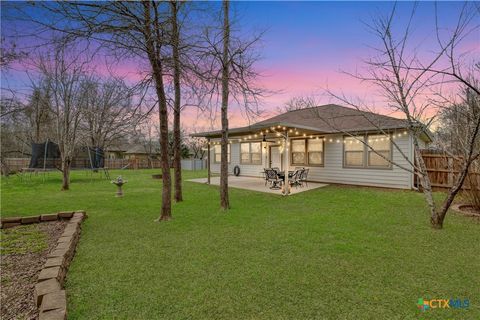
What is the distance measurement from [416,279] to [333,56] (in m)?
7.99

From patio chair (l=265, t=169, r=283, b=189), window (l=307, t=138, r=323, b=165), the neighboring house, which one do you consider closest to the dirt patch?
the neighboring house

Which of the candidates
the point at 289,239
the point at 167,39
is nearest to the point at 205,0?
the point at 167,39

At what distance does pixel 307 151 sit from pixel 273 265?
9.71m

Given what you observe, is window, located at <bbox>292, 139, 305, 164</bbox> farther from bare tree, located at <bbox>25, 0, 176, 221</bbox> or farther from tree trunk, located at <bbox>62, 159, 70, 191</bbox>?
tree trunk, located at <bbox>62, 159, 70, 191</bbox>

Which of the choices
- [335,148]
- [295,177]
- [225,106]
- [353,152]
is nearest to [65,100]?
[225,106]

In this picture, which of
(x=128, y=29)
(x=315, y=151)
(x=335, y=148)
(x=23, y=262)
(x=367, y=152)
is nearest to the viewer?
(x=23, y=262)

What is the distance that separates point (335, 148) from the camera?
1141cm

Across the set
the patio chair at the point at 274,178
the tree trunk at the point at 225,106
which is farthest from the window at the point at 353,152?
the tree trunk at the point at 225,106

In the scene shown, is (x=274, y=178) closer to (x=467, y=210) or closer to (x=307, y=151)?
(x=307, y=151)

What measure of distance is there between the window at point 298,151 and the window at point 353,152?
2172mm

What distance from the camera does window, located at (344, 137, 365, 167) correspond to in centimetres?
1070

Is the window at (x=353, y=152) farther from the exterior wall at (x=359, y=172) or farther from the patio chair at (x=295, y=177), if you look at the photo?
the patio chair at (x=295, y=177)

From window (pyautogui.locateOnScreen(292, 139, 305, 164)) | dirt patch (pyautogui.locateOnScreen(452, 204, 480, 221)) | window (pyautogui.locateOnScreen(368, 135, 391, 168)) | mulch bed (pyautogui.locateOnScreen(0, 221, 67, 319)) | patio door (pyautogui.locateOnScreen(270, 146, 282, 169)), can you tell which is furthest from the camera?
patio door (pyautogui.locateOnScreen(270, 146, 282, 169))

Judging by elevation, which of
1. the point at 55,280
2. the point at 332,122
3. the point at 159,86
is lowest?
Result: the point at 55,280
